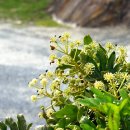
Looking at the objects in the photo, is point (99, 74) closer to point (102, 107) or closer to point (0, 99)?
point (102, 107)

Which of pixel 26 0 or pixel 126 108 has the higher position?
pixel 26 0

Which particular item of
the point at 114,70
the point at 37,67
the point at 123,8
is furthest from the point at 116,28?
the point at 114,70

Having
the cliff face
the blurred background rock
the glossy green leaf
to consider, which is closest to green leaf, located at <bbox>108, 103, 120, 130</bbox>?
the glossy green leaf

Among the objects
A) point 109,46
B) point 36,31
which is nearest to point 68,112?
point 109,46

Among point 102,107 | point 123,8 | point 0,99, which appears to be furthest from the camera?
point 123,8

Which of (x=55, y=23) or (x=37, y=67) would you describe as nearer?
(x=37, y=67)

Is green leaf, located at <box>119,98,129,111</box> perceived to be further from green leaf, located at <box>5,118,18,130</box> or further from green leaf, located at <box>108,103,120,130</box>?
green leaf, located at <box>5,118,18,130</box>
